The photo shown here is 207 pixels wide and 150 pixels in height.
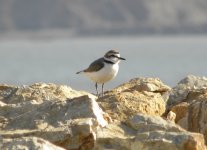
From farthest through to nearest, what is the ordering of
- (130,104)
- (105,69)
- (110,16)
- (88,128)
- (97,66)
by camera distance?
(110,16) < (97,66) < (105,69) < (130,104) < (88,128)

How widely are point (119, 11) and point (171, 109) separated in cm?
12075

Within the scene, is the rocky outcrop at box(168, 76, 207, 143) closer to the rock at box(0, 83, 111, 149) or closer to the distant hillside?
the rock at box(0, 83, 111, 149)

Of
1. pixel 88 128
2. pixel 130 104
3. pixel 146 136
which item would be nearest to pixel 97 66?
pixel 130 104

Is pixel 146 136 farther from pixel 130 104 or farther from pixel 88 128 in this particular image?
pixel 130 104

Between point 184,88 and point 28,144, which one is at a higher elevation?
point 184,88

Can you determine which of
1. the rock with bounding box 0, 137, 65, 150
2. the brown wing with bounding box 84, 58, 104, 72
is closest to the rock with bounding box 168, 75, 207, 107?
the brown wing with bounding box 84, 58, 104, 72

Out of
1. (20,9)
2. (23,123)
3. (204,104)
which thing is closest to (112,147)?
(23,123)

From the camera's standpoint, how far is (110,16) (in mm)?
129875

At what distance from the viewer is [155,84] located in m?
12.5

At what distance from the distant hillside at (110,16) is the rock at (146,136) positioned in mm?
113912

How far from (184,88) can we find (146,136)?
4.12 metres

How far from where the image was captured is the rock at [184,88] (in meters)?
11.9

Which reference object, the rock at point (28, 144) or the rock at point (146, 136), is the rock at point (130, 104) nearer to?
the rock at point (146, 136)

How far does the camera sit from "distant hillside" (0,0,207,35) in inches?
4904
